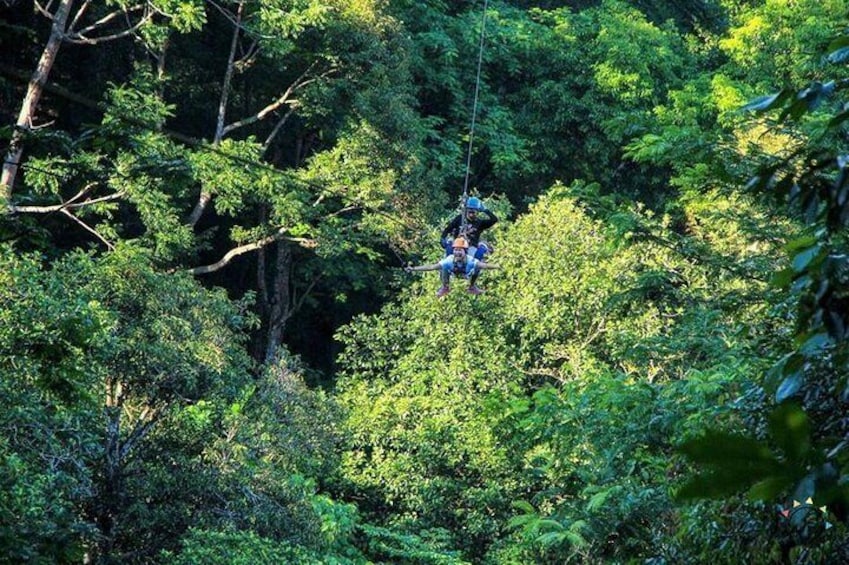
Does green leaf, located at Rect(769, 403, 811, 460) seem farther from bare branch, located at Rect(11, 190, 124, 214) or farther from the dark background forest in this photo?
bare branch, located at Rect(11, 190, 124, 214)

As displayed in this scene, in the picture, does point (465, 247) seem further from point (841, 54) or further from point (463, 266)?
point (841, 54)

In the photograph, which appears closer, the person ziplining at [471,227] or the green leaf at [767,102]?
the green leaf at [767,102]

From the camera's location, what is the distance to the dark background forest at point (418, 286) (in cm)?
339

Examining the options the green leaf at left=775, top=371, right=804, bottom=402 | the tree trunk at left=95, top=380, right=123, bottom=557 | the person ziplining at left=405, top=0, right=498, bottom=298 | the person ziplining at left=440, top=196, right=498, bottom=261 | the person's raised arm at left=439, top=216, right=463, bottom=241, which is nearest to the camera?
the green leaf at left=775, top=371, right=804, bottom=402

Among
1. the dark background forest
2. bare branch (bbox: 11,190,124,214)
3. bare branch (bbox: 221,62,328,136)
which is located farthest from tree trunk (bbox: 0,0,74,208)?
bare branch (bbox: 221,62,328,136)

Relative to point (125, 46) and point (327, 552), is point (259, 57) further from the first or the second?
point (327, 552)

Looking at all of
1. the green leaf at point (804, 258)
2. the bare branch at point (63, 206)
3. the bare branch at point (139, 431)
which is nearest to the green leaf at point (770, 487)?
the green leaf at point (804, 258)

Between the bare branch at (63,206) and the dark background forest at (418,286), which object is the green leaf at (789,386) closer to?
the dark background forest at (418,286)

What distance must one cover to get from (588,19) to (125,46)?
873 cm

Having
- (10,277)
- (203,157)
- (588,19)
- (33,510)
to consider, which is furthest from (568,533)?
(588,19)

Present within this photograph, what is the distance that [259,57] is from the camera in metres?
17.4

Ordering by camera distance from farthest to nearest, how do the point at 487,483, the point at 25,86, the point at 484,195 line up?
the point at 484,195, the point at 25,86, the point at 487,483

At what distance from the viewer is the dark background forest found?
11.1 ft

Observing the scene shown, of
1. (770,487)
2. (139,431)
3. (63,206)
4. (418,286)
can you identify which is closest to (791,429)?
(770,487)
